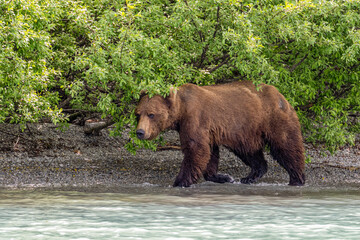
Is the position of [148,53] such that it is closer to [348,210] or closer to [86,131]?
[348,210]

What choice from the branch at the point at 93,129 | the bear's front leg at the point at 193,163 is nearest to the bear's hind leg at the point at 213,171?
the bear's front leg at the point at 193,163

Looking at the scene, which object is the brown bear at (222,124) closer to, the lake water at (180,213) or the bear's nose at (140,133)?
the bear's nose at (140,133)

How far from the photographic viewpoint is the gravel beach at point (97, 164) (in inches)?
428

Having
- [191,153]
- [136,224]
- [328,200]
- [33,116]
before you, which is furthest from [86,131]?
[136,224]

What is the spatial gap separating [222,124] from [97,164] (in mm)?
3273

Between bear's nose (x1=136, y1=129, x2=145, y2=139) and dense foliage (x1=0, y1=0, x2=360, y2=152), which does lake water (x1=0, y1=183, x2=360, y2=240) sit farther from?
dense foliage (x1=0, y1=0, x2=360, y2=152)

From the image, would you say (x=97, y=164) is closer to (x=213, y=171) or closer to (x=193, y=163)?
(x=213, y=171)

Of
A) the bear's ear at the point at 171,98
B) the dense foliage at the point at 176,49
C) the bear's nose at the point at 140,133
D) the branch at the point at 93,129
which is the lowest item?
the bear's nose at the point at 140,133

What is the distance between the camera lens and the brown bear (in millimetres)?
10086

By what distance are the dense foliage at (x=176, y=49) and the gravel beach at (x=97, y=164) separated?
97 cm

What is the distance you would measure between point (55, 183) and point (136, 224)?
417 cm

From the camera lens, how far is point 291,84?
1139 cm

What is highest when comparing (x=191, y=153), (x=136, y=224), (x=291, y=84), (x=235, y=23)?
(x=235, y=23)

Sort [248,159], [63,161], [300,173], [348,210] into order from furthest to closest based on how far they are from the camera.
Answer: [63,161]
[248,159]
[300,173]
[348,210]
